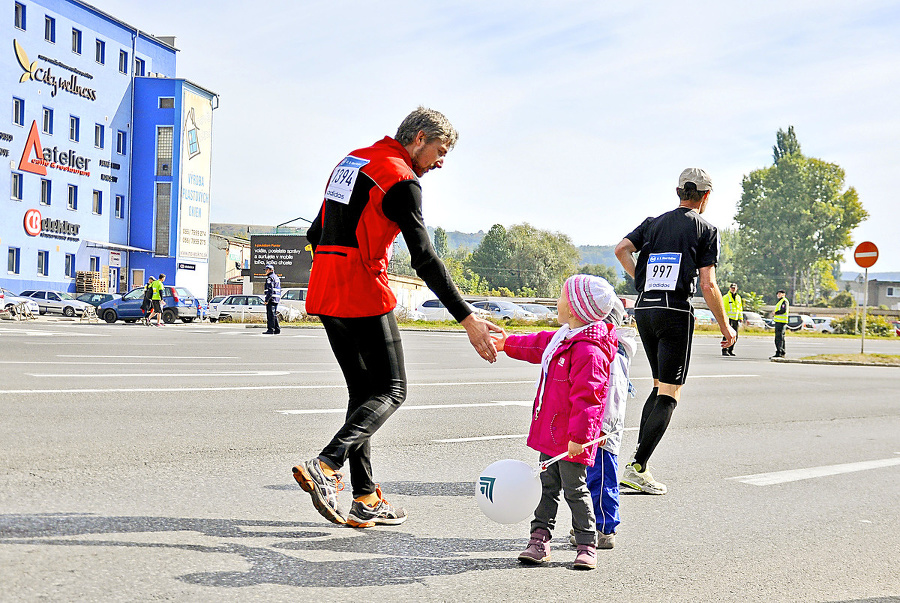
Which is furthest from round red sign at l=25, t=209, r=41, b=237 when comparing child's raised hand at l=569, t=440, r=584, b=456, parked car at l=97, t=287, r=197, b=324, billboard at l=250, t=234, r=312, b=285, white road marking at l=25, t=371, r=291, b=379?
child's raised hand at l=569, t=440, r=584, b=456

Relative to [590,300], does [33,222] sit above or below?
above

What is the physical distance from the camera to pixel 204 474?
17.3ft

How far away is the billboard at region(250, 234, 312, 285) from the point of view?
5553 centimetres

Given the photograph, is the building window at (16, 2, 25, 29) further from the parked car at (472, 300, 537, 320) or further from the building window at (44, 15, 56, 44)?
the parked car at (472, 300, 537, 320)

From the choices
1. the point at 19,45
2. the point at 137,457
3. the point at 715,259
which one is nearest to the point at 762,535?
the point at 715,259

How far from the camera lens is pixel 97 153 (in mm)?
53719

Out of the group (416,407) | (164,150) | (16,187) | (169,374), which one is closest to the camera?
(416,407)

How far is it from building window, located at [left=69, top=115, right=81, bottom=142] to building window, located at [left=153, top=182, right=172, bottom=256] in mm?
6116

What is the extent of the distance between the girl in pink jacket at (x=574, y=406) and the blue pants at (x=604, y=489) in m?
0.20

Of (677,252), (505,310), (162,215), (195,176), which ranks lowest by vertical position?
(505,310)

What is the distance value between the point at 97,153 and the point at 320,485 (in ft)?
179

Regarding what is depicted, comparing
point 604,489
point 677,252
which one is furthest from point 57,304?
Result: point 604,489

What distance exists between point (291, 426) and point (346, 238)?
356 centimetres

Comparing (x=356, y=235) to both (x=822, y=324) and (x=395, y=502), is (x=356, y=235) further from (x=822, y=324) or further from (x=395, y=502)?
(x=822, y=324)
